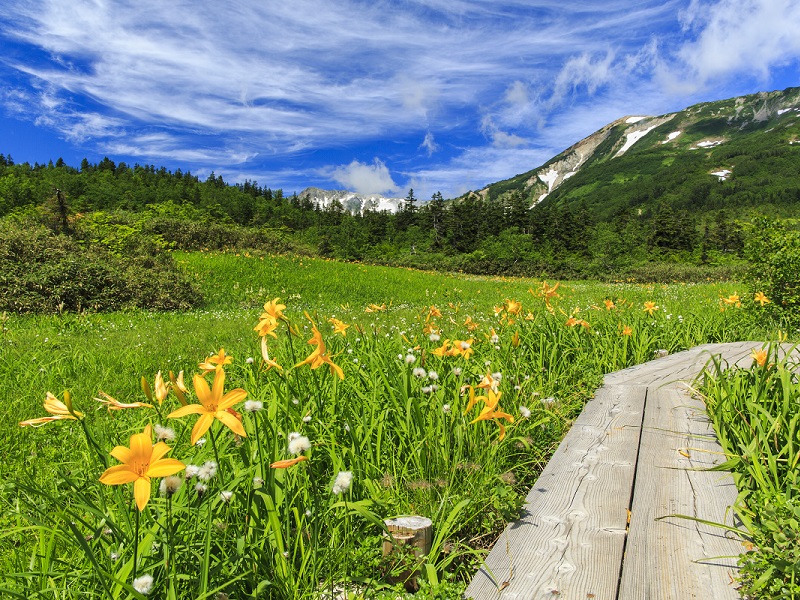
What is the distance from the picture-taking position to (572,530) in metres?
1.74

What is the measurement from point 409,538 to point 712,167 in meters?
152

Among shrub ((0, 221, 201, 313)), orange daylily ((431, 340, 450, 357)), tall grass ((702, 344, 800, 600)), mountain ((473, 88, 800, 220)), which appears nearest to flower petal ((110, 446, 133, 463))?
tall grass ((702, 344, 800, 600))

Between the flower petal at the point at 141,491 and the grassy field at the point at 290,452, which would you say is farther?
the grassy field at the point at 290,452

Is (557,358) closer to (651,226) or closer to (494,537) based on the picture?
(494,537)

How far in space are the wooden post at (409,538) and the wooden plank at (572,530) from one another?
0.21 m

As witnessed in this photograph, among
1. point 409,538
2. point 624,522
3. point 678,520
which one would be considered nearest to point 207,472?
point 409,538

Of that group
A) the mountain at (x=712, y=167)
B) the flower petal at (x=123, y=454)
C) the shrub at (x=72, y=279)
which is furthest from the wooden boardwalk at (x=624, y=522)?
the mountain at (x=712, y=167)

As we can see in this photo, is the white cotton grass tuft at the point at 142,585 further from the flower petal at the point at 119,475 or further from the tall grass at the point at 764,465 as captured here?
the tall grass at the point at 764,465

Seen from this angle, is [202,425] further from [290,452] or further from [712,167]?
[712,167]

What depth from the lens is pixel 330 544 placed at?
5.02 ft

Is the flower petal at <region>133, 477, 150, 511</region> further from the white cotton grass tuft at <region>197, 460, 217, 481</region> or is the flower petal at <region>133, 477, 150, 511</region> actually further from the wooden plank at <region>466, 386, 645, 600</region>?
the wooden plank at <region>466, 386, 645, 600</region>

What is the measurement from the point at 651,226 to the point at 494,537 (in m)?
55.2

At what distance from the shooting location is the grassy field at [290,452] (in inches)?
51.1

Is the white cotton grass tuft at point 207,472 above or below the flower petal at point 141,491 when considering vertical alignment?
below
